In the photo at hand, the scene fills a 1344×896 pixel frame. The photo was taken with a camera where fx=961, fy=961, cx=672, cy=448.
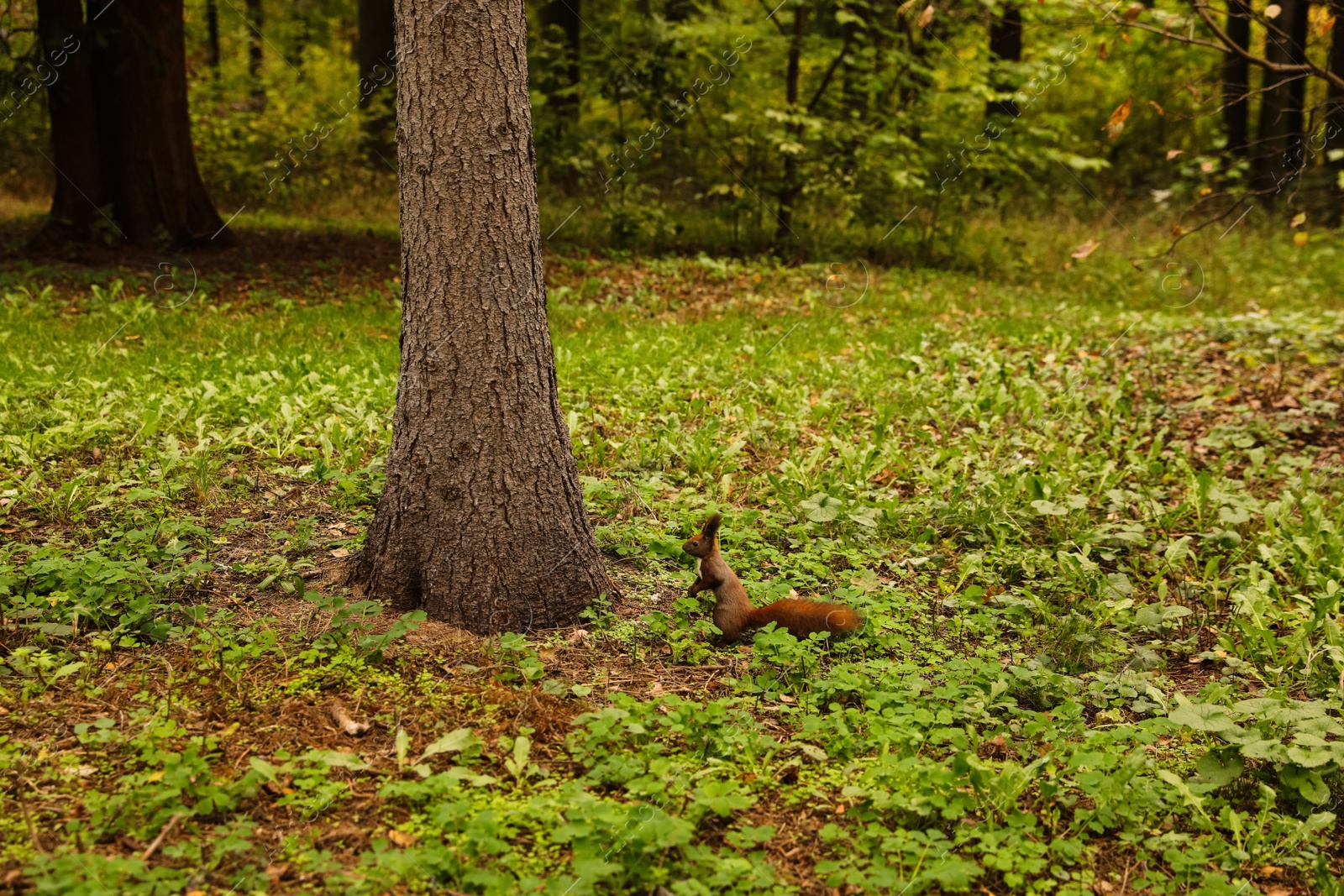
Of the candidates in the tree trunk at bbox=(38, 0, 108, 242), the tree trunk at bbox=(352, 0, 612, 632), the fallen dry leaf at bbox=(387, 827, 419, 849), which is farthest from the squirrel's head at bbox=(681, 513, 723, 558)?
the tree trunk at bbox=(38, 0, 108, 242)

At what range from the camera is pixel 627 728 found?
307 cm

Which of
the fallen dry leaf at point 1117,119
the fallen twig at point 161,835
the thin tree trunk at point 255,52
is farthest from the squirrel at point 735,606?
the thin tree trunk at point 255,52

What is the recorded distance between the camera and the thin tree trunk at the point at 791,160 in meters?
13.6

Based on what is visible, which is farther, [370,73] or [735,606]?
[370,73]

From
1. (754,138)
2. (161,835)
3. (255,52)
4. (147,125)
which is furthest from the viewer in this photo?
(255,52)

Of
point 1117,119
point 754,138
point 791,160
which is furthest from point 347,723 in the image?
point 791,160

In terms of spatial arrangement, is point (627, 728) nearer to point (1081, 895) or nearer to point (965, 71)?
point (1081, 895)

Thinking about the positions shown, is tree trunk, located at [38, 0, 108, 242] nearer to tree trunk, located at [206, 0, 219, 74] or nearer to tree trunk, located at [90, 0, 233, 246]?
tree trunk, located at [90, 0, 233, 246]

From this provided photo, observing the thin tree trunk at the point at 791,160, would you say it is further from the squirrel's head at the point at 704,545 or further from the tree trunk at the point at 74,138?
the squirrel's head at the point at 704,545

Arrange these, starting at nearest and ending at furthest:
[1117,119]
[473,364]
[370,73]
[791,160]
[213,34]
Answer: [473,364] → [1117,119] → [791,160] → [370,73] → [213,34]

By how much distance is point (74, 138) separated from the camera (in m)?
11.2

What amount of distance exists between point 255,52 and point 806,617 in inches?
1233

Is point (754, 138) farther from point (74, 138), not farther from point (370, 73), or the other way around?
point (74, 138)

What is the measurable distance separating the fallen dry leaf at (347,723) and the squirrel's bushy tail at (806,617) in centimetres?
153
